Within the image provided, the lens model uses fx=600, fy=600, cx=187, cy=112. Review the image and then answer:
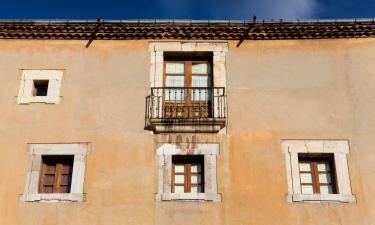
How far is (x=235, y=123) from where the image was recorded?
13352 millimetres

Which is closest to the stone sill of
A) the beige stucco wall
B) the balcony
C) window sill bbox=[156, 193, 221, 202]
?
the balcony

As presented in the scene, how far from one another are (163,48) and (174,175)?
3.21 metres

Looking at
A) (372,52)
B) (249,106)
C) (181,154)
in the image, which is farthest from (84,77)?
(372,52)

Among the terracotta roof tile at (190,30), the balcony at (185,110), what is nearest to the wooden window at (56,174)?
the balcony at (185,110)

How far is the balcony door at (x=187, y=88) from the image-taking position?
44.8 feet

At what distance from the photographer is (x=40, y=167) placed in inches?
510

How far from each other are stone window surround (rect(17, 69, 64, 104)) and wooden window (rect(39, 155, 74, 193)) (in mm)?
1379

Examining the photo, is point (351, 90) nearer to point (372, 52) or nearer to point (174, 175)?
point (372, 52)

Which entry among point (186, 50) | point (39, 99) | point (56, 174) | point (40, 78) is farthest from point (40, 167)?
point (186, 50)

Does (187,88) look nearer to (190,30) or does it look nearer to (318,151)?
(190,30)

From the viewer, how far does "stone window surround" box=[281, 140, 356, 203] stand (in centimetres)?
1245

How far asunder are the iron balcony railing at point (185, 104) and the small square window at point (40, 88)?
2.45m

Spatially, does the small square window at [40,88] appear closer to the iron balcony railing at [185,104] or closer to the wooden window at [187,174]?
the iron balcony railing at [185,104]

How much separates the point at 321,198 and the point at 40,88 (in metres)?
6.89
